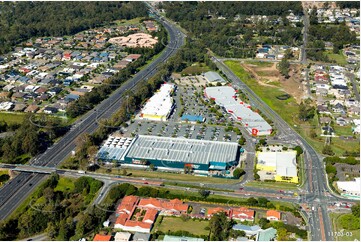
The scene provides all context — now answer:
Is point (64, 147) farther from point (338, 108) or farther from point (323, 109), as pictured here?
point (338, 108)

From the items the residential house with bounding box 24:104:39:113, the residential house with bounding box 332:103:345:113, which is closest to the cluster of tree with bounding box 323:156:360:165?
the residential house with bounding box 332:103:345:113

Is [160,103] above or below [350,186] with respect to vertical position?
above

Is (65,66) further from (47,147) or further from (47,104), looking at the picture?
(47,147)

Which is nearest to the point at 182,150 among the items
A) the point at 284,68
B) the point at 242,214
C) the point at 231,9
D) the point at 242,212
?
the point at 242,212

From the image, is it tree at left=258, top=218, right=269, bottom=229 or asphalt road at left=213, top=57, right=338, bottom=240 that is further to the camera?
asphalt road at left=213, top=57, right=338, bottom=240

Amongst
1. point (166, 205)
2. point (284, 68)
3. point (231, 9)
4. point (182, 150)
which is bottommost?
point (166, 205)

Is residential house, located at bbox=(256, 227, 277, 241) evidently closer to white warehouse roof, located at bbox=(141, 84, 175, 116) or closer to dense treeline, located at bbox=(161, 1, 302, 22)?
white warehouse roof, located at bbox=(141, 84, 175, 116)
